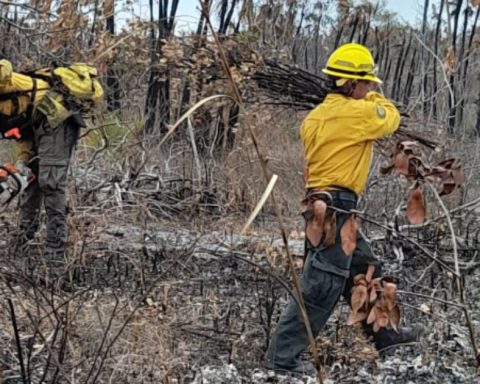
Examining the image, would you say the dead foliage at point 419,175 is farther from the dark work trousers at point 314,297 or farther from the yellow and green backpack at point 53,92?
the yellow and green backpack at point 53,92

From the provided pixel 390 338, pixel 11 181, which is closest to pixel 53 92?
pixel 11 181

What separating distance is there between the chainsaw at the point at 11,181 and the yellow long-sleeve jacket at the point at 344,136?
2547 mm

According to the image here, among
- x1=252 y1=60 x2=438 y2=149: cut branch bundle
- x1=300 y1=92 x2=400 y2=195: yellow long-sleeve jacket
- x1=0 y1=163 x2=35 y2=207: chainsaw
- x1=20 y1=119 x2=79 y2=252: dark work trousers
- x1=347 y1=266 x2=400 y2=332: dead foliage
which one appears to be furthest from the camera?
x1=20 y1=119 x2=79 y2=252: dark work trousers

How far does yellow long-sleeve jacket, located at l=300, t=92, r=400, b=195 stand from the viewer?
413 cm

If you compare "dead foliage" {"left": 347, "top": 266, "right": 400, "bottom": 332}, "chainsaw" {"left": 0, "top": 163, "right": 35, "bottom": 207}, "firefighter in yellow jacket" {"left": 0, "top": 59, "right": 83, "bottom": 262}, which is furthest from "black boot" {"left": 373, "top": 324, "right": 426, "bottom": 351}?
"chainsaw" {"left": 0, "top": 163, "right": 35, "bottom": 207}

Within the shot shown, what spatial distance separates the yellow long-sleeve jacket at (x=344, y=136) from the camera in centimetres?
413

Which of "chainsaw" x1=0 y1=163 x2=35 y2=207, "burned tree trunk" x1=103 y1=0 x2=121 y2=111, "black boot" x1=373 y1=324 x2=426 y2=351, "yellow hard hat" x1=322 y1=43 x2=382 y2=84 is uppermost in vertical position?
"yellow hard hat" x1=322 y1=43 x2=382 y2=84

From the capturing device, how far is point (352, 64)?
4199 mm

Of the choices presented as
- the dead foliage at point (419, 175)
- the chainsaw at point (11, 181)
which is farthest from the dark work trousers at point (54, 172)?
the dead foliage at point (419, 175)

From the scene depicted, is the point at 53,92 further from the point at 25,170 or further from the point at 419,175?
the point at 419,175

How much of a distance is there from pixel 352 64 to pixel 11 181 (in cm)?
290

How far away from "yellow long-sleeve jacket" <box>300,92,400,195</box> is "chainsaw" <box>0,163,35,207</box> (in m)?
2.55

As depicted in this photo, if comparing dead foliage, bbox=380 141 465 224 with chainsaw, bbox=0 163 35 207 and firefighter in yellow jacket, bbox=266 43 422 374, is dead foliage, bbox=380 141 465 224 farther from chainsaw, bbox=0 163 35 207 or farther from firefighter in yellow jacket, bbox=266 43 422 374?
chainsaw, bbox=0 163 35 207

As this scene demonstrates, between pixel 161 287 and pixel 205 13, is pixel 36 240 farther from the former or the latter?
pixel 205 13
